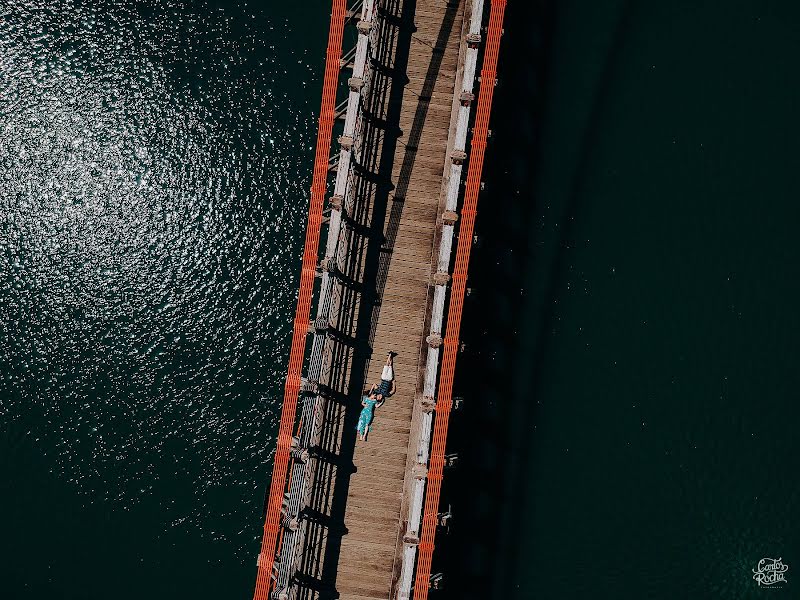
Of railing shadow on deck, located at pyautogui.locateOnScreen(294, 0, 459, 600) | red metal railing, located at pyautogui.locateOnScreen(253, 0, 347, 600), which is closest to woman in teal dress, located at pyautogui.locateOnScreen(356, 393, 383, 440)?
railing shadow on deck, located at pyautogui.locateOnScreen(294, 0, 459, 600)

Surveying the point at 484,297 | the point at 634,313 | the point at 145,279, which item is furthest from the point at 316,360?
the point at 634,313

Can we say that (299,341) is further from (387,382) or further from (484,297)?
(484,297)

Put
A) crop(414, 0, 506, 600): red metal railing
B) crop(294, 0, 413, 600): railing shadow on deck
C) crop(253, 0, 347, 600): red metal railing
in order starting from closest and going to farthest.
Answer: crop(253, 0, 347, 600): red metal railing < crop(414, 0, 506, 600): red metal railing < crop(294, 0, 413, 600): railing shadow on deck

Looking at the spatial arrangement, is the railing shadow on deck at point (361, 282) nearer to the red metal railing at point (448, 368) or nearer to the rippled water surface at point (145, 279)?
the red metal railing at point (448, 368)

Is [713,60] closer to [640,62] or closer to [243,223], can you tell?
[640,62]

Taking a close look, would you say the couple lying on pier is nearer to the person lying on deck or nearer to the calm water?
A: the person lying on deck

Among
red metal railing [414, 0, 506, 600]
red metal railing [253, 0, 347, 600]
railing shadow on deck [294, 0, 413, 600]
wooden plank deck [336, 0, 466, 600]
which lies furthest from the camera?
wooden plank deck [336, 0, 466, 600]

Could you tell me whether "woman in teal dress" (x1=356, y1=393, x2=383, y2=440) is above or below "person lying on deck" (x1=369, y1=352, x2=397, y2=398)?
below
